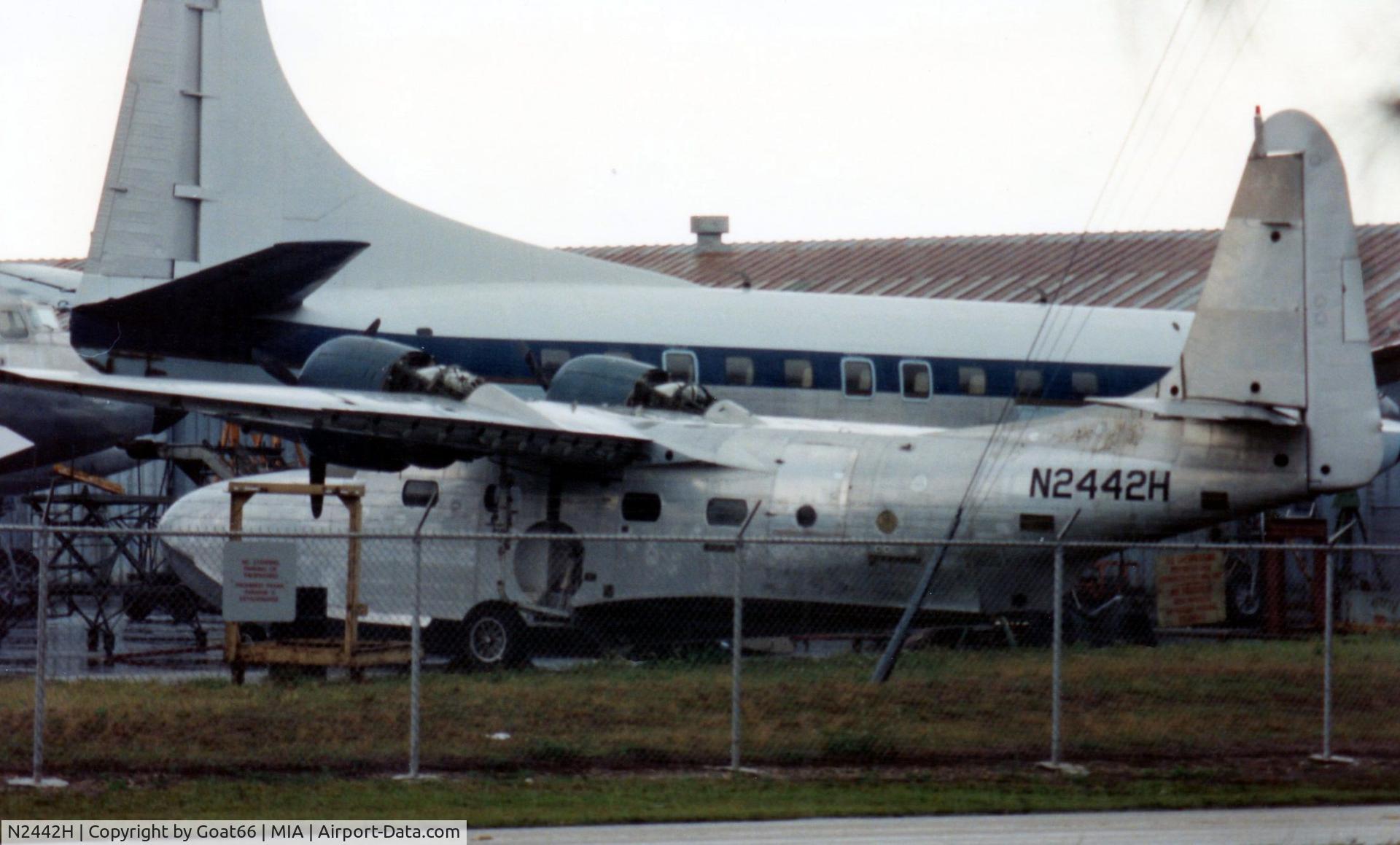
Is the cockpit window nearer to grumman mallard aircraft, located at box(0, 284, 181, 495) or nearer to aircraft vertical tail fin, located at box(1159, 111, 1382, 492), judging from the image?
grumman mallard aircraft, located at box(0, 284, 181, 495)

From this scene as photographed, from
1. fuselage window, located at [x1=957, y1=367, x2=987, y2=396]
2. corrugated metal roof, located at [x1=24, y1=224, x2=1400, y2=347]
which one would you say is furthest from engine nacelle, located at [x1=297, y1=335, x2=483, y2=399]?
corrugated metal roof, located at [x1=24, y1=224, x2=1400, y2=347]

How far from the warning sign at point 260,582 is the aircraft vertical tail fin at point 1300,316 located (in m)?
9.99

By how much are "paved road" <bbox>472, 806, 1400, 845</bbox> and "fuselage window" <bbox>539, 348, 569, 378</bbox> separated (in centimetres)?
1543

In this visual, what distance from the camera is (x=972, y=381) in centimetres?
2723

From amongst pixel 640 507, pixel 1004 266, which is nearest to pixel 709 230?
pixel 1004 266

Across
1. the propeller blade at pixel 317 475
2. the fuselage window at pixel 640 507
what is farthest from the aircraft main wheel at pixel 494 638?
the propeller blade at pixel 317 475

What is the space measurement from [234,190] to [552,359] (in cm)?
719

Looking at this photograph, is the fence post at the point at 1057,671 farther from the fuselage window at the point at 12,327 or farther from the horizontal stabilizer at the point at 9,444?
the fuselage window at the point at 12,327

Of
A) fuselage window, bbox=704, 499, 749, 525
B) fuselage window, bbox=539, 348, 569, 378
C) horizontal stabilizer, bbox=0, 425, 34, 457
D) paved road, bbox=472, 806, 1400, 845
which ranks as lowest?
paved road, bbox=472, 806, 1400, 845

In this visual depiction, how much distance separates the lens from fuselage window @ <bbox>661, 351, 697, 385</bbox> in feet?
89.8

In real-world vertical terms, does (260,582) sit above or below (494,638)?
above

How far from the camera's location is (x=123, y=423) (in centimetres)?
2944

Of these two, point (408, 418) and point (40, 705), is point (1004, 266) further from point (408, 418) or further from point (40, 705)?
point (40, 705)

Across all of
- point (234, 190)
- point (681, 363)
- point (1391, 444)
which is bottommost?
→ point (1391, 444)
